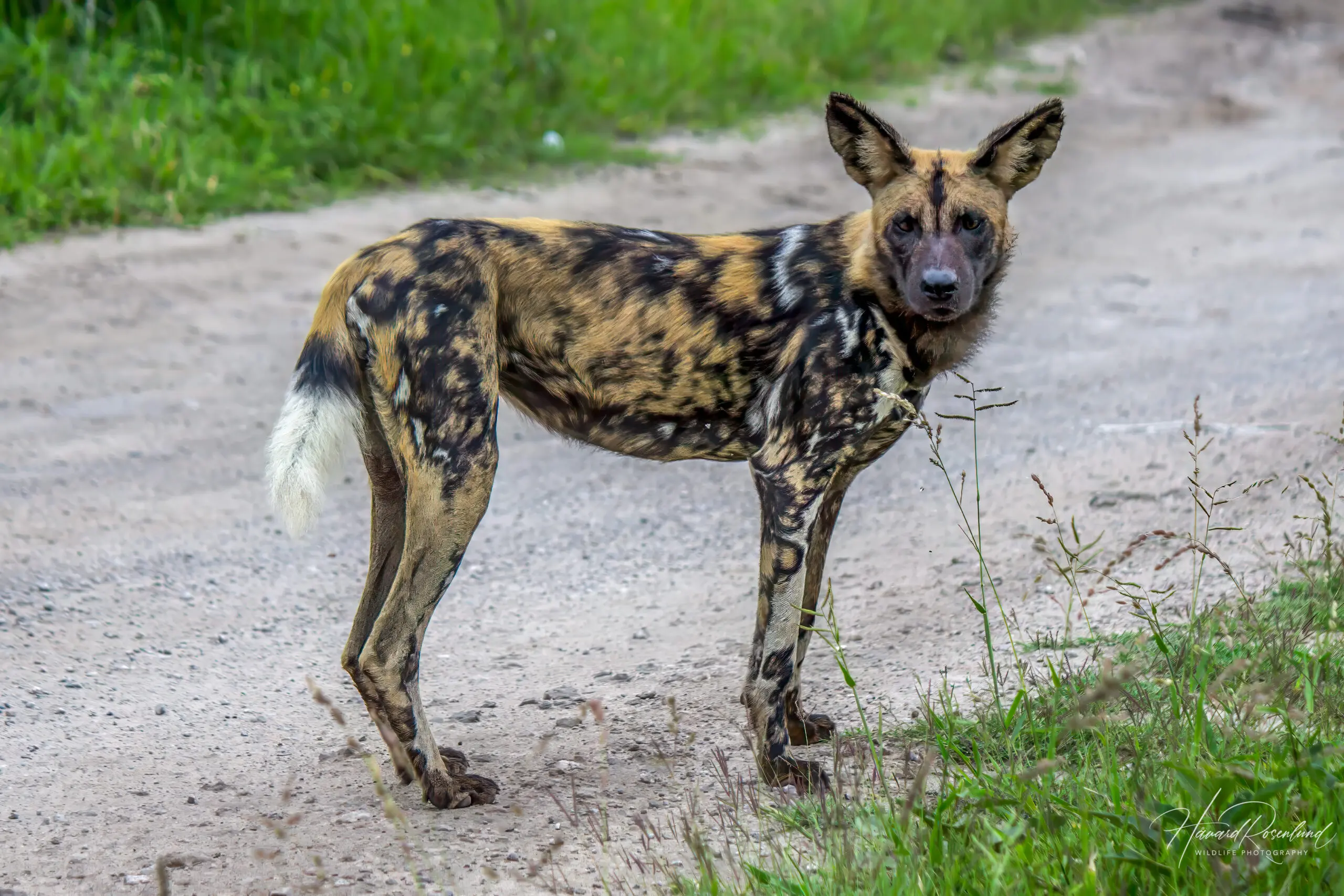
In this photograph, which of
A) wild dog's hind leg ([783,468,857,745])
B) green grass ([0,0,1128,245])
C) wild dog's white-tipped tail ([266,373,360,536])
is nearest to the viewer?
wild dog's white-tipped tail ([266,373,360,536])

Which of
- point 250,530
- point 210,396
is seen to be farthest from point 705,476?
point 210,396

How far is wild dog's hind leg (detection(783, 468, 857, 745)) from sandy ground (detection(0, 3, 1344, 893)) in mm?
139

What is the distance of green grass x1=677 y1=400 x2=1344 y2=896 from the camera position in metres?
2.15

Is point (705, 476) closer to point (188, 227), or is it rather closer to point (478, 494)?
point (478, 494)

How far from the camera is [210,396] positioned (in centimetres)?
545

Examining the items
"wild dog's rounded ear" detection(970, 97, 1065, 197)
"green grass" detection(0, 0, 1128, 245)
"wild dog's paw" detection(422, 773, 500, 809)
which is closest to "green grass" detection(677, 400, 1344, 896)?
"wild dog's paw" detection(422, 773, 500, 809)

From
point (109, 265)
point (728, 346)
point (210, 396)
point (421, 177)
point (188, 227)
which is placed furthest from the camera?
point (421, 177)

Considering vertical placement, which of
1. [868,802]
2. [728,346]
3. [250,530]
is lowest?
[250,530]

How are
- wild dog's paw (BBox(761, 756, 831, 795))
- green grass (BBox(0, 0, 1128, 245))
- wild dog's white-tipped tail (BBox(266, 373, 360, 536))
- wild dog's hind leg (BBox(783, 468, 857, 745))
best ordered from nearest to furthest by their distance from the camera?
1. wild dog's white-tipped tail (BBox(266, 373, 360, 536))
2. wild dog's paw (BBox(761, 756, 831, 795))
3. wild dog's hind leg (BBox(783, 468, 857, 745))
4. green grass (BBox(0, 0, 1128, 245))

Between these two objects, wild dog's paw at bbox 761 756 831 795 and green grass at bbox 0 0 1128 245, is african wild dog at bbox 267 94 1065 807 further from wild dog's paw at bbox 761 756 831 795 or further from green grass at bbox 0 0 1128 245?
green grass at bbox 0 0 1128 245

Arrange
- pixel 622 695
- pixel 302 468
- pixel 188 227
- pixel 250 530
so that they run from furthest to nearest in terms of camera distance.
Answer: pixel 188 227, pixel 250 530, pixel 622 695, pixel 302 468

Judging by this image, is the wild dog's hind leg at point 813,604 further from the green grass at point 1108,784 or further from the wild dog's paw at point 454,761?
the wild dog's paw at point 454,761

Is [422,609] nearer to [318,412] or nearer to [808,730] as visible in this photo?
[318,412]

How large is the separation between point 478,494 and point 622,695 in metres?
0.75
